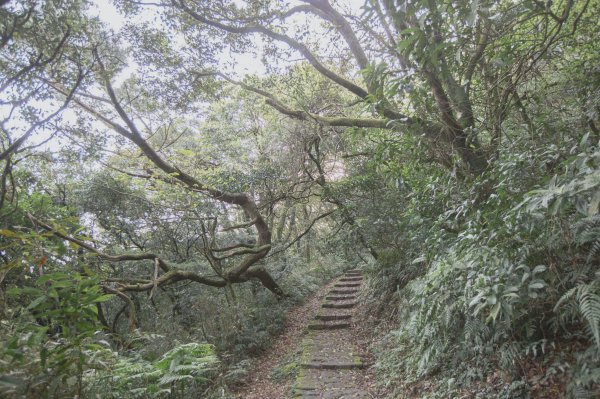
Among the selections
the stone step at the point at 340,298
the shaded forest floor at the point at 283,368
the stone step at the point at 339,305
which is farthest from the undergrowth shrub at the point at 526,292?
the stone step at the point at 340,298

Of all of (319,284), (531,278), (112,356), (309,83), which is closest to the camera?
(531,278)

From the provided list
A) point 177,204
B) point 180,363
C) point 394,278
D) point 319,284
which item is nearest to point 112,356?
point 180,363

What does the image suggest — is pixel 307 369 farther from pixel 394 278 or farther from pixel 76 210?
pixel 76 210

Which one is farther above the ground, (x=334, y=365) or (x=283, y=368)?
(x=283, y=368)

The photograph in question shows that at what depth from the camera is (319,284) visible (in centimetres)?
1377

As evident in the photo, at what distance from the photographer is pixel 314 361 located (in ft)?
20.5

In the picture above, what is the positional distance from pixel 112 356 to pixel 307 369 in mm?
3561

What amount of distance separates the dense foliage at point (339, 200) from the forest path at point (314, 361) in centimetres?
44

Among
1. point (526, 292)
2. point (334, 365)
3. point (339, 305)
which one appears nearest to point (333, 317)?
point (339, 305)

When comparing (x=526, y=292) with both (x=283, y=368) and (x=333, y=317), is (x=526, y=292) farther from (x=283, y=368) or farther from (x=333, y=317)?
(x=333, y=317)

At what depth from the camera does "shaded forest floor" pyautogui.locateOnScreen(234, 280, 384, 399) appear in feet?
18.1

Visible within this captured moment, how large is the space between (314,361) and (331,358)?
31 centimetres

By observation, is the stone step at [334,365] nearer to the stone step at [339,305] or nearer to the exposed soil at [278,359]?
the exposed soil at [278,359]

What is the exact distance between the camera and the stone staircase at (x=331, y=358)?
512 centimetres
